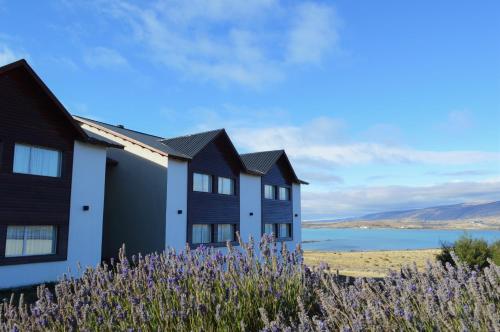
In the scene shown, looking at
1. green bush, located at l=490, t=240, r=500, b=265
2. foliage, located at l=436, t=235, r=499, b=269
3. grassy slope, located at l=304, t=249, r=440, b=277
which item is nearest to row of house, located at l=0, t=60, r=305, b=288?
grassy slope, located at l=304, t=249, r=440, b=277

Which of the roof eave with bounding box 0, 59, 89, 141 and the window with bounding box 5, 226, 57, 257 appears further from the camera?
the roof eave with bounding box 0, 59, 89, 141

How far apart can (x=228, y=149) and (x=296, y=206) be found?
36.0 ft

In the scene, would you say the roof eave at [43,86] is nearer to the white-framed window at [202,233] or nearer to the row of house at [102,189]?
the row of house at [102,189]

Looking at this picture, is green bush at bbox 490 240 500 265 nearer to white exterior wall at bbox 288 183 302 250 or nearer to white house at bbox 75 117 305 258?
white house at bbox 75 117 305 258

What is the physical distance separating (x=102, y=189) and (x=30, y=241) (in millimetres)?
3829

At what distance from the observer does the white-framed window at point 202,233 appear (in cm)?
2330

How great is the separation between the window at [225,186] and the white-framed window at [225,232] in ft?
6.84

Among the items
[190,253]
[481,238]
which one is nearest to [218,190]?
[481,238]

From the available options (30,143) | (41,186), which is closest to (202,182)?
(41,186)

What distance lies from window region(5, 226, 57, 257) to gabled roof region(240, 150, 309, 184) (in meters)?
15.8

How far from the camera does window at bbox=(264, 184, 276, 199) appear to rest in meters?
31.0

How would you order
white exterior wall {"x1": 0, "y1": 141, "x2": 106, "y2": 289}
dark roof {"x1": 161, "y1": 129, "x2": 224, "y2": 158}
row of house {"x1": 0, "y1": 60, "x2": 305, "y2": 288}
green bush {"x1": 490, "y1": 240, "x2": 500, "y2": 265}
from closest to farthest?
row of house {"x1": 0, "y1": 60, "x2": 305, "y2": 288}, green bush {"x1": 490, "y1": 240, "x2": 500, "y2": 265}, white exterior wall {"x1": 0, "y1": 141, "x2": 106, "y2": 289}, dark roof {"x1": 161, "y1": 129, "x2": 224, "y2": 158}

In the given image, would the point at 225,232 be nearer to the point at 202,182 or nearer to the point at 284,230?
the point at 202,182

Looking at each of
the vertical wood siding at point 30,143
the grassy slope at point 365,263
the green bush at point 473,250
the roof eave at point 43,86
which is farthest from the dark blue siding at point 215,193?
the green bush at point 473,250
